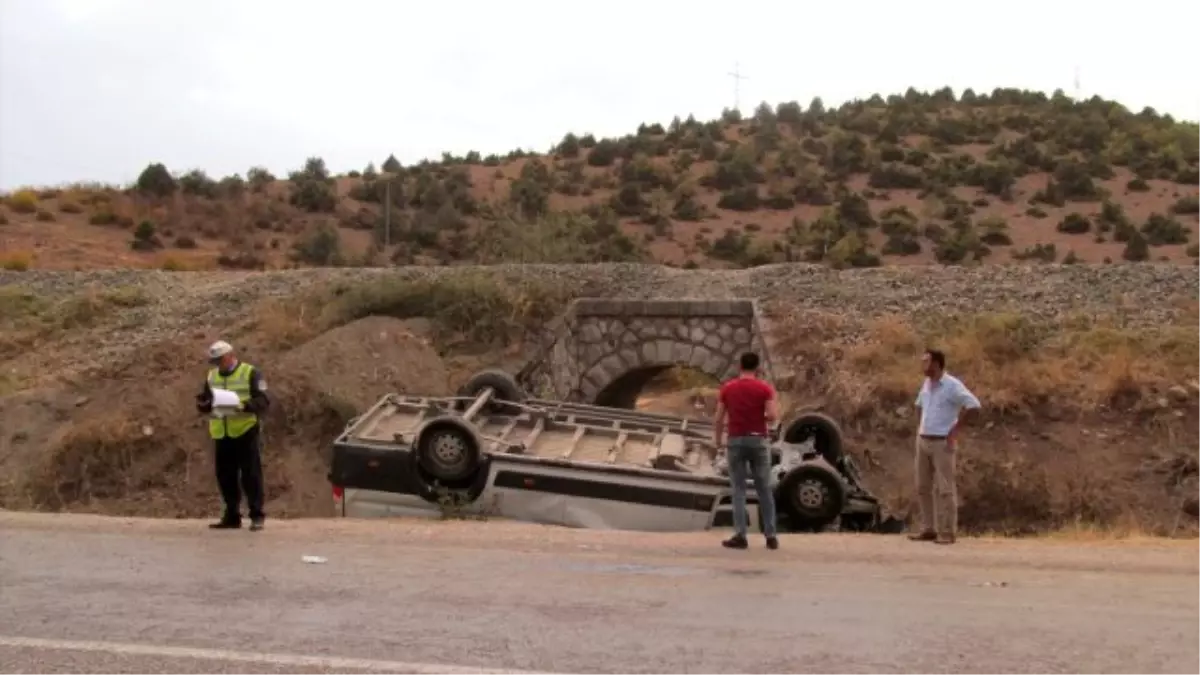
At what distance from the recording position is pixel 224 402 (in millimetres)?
9289

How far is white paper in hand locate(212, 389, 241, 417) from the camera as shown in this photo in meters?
9.27

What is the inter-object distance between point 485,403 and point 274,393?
5774mm

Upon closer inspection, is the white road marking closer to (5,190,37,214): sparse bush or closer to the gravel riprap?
the gravel riprap

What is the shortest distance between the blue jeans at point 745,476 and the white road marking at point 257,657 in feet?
14.4

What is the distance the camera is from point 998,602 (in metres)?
6.92

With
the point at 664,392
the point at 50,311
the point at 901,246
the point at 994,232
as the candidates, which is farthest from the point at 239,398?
the point at 994,232

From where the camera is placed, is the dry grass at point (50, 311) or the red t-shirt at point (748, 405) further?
the dry grass at point (50, 311)

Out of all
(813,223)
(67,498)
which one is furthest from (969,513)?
(813,223)

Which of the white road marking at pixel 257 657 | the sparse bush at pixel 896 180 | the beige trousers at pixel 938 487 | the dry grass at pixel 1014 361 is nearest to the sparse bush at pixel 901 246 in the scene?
the sparse bush at pixel 896 180

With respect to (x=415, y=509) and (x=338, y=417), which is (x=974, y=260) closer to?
(x=338, y=417)

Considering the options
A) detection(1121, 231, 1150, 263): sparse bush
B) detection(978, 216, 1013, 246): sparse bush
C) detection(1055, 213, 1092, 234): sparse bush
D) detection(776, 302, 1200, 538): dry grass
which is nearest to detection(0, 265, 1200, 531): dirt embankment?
detection(776, 302, 1200, 538): dry grass

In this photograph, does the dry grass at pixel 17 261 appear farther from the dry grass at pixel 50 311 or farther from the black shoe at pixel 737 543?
the black shoe at pixel 737 543

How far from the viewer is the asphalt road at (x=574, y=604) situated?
17.7 ft

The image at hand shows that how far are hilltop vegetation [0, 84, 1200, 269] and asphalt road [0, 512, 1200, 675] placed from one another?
20.8 m
